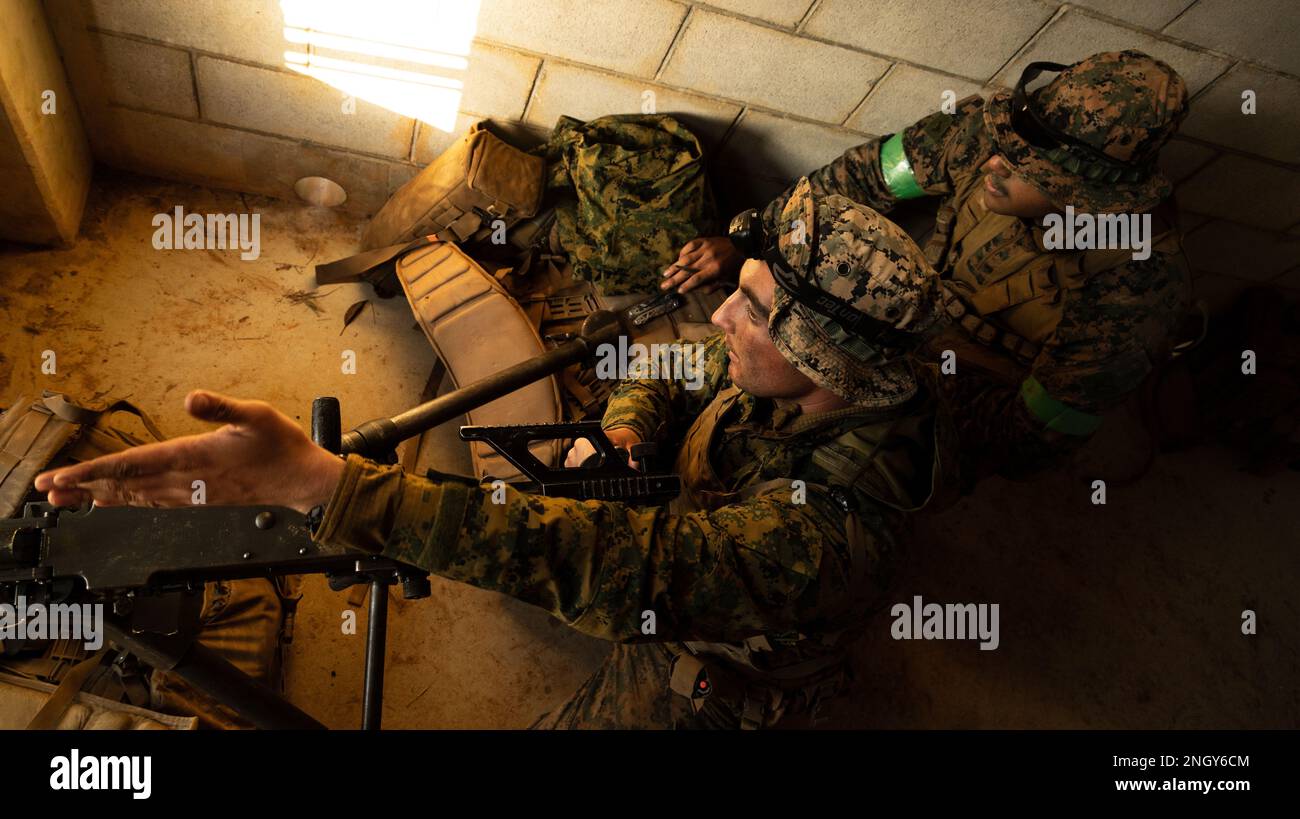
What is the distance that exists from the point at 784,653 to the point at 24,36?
9.78 feet

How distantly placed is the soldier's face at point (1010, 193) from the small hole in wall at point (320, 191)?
2.61m

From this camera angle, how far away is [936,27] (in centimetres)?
269

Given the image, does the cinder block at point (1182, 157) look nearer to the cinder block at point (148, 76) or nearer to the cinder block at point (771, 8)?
the cinder block at point (771, 8)

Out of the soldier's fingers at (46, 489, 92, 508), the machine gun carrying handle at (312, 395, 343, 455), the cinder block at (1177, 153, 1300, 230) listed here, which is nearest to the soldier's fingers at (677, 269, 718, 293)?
the machine gun carrying handle at (312, 395, 343, 455)

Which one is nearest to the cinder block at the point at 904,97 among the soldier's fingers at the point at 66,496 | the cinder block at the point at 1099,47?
the cinder block at the point at 1099,47

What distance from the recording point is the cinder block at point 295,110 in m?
2.77

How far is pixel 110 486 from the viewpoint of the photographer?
3.87ft

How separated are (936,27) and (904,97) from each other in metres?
0.31

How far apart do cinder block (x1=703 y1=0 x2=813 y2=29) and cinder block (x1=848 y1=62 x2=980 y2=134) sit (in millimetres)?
475

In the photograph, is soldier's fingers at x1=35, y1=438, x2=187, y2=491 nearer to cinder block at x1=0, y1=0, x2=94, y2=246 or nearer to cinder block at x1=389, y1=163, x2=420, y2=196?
cinder block at x1=0, y1=0, x2=94, y2=246

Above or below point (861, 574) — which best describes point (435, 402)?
above

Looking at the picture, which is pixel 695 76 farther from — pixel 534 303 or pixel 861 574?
pixel 861 574

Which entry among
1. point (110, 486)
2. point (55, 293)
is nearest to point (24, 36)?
point (55, 293)

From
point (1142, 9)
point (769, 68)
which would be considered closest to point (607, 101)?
point (769, 68)
